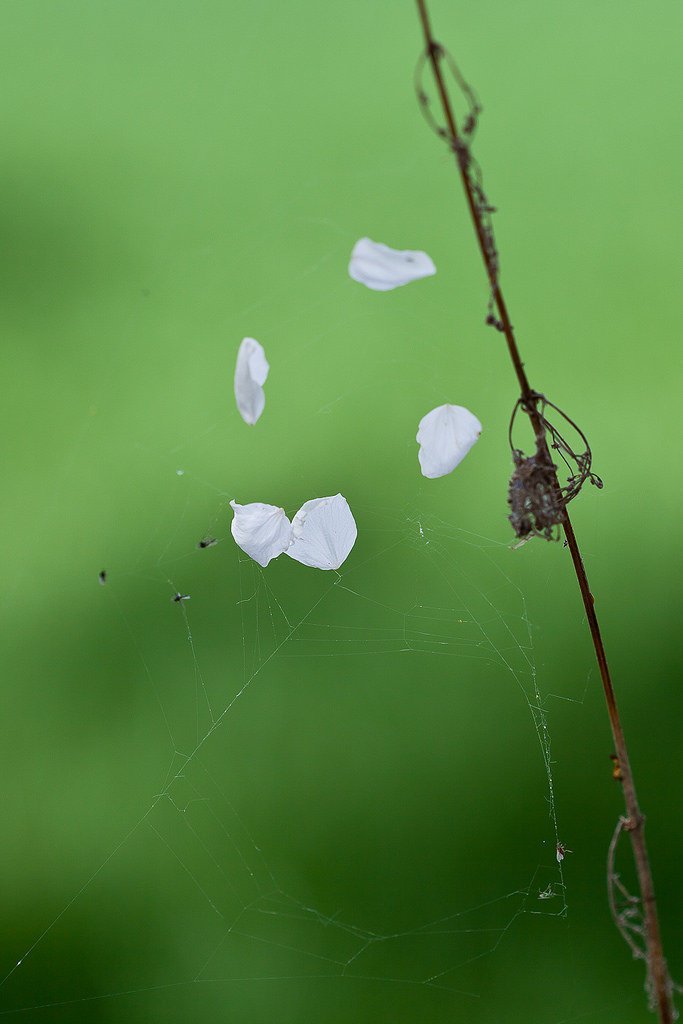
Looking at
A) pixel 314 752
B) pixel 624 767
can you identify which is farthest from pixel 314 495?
pixel 624 767

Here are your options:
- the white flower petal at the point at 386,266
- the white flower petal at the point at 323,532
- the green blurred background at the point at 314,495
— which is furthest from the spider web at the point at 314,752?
the white flower petal at the point at 386,266

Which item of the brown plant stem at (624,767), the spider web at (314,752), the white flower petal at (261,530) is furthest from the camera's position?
the spider web at (314,752)

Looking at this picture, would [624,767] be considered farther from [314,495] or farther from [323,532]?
[314,495]

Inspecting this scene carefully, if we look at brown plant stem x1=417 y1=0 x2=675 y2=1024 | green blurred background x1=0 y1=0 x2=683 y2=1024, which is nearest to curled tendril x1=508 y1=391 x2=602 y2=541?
brown plant stem x1=417 y1=0 x2=675 y2=1024

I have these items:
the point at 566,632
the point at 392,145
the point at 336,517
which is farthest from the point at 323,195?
the point at 336,517

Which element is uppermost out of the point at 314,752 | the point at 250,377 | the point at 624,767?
the point at 250,377

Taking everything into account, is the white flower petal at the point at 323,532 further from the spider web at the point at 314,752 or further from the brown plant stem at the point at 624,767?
the spider web at the point at 314,752

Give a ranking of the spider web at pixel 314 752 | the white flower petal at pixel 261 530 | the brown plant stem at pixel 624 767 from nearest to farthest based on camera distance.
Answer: the brown plant stem at pixel 624 767 < the white flower petal at pixel 261 530 < the spider web at pixel 314 752
